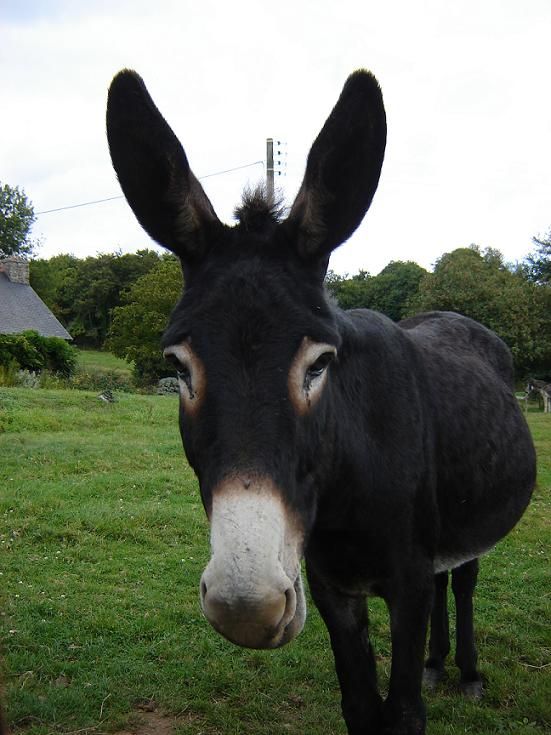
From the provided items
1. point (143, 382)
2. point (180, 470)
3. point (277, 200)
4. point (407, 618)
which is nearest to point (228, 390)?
point (277, 200)

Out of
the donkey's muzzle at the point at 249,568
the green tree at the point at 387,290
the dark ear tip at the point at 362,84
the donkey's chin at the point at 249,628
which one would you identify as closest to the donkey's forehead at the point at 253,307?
the donkey's muzzle at the point at 249,568

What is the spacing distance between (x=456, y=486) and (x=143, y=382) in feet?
96.7

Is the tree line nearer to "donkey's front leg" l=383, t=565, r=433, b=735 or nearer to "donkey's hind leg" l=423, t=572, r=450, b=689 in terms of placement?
"donkey's hind leg" l=423, t=572, r=450, b=689

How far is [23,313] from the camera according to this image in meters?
38.0

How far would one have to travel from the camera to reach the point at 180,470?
10727 millimetres

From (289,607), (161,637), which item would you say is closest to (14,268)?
(161,637)

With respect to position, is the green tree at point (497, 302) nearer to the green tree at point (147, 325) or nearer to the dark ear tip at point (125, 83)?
the green tree at point (147, 325)

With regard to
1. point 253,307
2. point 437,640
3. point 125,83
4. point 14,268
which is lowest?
point 437,640

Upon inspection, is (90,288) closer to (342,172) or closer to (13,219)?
(13,219)

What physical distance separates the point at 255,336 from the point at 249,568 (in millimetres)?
775

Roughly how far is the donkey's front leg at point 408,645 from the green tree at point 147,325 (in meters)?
29.7

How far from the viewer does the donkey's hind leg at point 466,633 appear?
176 inches

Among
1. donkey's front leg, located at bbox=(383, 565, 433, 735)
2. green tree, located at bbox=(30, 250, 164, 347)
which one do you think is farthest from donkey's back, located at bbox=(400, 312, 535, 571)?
green tree, located at bbox=(30, 250, 164, 347)

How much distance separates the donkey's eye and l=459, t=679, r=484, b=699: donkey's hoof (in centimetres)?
319
